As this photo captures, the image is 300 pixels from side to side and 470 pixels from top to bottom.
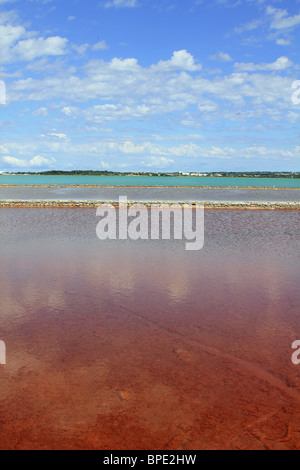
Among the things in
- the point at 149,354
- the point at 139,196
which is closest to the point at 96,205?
the point at 139,196

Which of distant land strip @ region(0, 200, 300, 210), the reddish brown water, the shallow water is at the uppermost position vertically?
the shallow water

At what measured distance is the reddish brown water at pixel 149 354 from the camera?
433cm

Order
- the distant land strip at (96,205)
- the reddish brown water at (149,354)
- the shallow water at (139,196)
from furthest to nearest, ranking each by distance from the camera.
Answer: the shallow water at (139,196) → the distant land strip at (96,205) → the reddish brown water at (149,354)

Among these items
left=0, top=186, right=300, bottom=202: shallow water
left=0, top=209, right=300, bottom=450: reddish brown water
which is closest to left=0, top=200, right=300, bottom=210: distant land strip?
left=0, top=186, right=300, bottom=202: shallow water

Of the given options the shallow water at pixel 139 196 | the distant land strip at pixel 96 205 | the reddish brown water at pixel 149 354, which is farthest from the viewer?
the shallow water at pixel 139 196

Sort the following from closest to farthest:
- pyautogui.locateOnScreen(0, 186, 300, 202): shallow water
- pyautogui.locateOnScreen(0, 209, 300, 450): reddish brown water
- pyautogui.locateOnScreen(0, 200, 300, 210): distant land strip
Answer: pyautogui.locateOnScreen(0, 209, 300, 450): reddish brown water, pyautogui.locateOnScreen(0, 200, 300, 210): distant land strip, pyautogui.locateOnScreen(0, 186, 300, 202): shallow water

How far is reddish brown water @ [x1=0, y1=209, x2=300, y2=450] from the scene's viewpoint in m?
4.33

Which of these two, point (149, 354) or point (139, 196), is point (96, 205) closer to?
point (139, 196)

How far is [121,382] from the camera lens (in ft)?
17.3

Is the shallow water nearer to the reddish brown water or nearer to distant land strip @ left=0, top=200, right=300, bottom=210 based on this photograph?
distant land strip @ left=0, top=200, right=300, bottom=210

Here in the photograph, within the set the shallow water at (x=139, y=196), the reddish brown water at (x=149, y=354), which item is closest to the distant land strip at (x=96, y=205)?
the shallow water at (x=139, y=196)

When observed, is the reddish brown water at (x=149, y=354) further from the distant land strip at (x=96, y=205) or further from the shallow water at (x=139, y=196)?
the shallow water at (x=139, y=196)

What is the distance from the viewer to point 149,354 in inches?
240

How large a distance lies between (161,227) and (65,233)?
6011 mm
